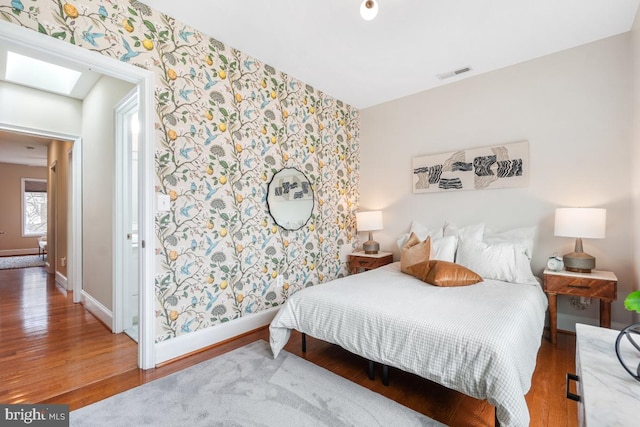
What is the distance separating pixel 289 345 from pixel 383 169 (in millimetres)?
2548

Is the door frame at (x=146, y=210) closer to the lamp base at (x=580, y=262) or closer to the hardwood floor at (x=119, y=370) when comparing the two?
the hardwood floor at (x=119, y=370)

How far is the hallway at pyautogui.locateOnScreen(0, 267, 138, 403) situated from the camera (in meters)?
1.91

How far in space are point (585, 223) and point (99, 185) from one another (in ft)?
15.1

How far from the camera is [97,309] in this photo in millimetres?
3115

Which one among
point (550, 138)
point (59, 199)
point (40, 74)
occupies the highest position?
point (40, 74)

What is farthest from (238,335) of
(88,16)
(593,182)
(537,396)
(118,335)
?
(593,182)

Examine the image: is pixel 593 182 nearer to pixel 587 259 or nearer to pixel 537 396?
pixel 587 259

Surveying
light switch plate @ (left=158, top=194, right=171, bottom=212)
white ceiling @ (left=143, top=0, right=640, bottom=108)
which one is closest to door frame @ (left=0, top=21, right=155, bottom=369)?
light switch plate @ (left=158, top=194, right=171, bottom=212)

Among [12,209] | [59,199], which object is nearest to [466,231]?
[59,199]

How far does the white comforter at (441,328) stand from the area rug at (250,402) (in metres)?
0.24

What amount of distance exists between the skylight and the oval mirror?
2376 mm

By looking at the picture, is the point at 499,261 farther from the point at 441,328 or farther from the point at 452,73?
the point at 452,73

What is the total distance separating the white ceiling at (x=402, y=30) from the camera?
212cm

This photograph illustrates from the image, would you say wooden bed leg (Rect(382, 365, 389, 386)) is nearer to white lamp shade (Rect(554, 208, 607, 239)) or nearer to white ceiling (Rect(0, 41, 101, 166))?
white lamp shade (Rect(554, 208, 607, 239))
